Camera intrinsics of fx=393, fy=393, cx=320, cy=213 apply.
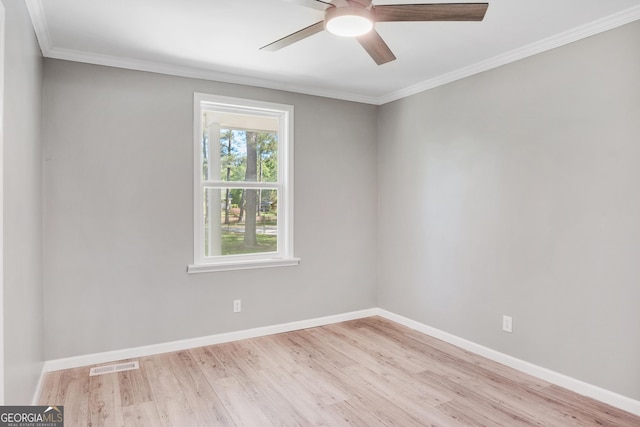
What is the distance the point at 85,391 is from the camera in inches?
105

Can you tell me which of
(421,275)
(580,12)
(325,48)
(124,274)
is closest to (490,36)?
(580,12)

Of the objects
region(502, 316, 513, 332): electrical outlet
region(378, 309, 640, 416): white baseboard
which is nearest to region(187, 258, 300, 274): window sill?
region(378, 309, 640, 416): white baseboard

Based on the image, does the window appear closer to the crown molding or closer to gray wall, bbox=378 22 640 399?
gray wall, bbox=378 22 640 399

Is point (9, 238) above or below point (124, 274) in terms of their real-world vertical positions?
above

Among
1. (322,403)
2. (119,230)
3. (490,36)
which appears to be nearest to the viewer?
(322,403)

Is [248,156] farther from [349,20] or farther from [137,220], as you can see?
[349,20]

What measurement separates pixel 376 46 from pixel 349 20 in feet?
1.33

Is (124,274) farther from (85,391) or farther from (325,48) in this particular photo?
(325,48)

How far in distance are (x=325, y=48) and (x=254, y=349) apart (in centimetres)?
259

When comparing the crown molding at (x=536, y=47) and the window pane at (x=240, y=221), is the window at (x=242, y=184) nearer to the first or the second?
the window pane at (x=240, y=221)

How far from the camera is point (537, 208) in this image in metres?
2.93

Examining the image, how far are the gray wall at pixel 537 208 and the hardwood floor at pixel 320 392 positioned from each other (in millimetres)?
371

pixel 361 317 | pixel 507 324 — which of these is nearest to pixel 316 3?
pixel 507 324

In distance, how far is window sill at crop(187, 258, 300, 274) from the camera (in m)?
3.50
